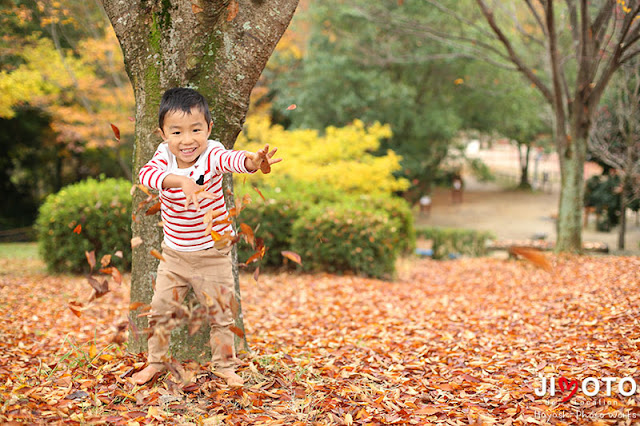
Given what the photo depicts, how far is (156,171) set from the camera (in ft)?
8.13

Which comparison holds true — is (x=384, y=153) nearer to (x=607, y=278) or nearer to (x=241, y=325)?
(x=607, y=278)

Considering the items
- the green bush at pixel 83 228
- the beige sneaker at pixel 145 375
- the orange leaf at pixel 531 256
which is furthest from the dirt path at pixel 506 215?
the beige sneaker at pixel 145 375

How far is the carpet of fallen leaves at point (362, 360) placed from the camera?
253 cm

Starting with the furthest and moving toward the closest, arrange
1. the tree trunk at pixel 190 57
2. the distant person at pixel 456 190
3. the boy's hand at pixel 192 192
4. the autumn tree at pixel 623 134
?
1. the distant person at pixel 456 190
2. the autumn tree at pixel 623 134
3. the tree trunk at pixel 190 57
4. the boy's hand at pixel 192 192

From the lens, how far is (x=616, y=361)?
2.98m

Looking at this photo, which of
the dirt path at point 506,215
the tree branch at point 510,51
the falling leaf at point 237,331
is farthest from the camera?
the dirt path at point 506,215

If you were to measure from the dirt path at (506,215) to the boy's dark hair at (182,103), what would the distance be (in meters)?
15.2

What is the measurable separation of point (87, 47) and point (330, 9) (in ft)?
23.7

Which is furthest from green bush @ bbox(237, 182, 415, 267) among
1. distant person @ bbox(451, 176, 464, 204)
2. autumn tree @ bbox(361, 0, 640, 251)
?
distant person @ bbox(451, 176, 464, 204)

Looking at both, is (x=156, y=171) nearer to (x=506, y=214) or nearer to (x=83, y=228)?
(x=83, y=228)

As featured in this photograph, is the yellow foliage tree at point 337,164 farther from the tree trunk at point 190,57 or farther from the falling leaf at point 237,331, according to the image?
the falling leaf at point 237,331

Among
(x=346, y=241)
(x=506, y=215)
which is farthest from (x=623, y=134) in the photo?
(x=506, y=215)

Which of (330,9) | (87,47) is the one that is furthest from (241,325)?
(330,9)

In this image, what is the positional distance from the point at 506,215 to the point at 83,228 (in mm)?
19752
